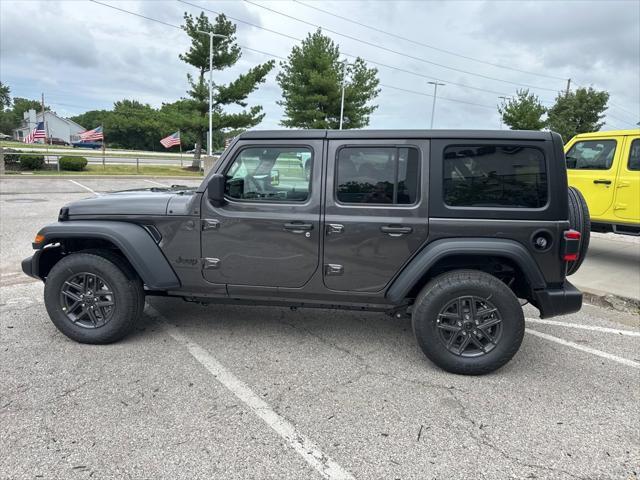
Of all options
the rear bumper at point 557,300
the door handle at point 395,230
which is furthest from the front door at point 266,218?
the rear bumper at point 557,300

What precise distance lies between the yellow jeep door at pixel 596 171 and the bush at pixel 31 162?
76.4ft

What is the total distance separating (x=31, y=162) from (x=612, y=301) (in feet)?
80.3

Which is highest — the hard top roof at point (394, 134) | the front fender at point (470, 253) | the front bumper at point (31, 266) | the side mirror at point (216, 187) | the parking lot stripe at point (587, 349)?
the hard top roof at point (394, 134)

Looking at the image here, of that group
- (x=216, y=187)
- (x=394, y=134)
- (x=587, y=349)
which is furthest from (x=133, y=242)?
(x=587, y=349)

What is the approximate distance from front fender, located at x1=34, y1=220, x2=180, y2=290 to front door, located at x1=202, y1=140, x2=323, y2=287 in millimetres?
343

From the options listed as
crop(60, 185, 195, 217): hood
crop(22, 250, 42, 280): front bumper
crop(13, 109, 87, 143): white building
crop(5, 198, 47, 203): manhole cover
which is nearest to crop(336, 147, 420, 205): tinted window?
crop(60, 185, 195, 217): hood

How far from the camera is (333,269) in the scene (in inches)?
135

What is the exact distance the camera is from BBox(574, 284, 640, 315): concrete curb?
201 inches

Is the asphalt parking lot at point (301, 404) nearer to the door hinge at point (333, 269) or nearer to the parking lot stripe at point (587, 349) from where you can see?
the parking lot stripe at point (587, 349)

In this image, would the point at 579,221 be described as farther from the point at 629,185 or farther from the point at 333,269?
the point at 629,185

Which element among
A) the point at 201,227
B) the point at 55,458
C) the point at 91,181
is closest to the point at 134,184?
the point at 91,181

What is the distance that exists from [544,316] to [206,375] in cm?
255

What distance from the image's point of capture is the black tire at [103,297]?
11.6ft

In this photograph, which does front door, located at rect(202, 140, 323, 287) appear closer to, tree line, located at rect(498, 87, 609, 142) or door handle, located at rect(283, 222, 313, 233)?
door handle, located at rect(283, 222, 313, 233)
